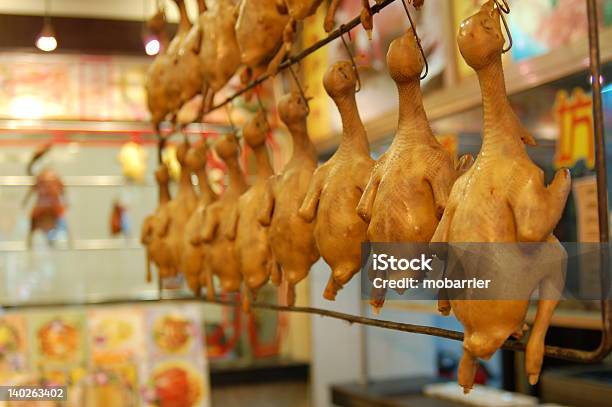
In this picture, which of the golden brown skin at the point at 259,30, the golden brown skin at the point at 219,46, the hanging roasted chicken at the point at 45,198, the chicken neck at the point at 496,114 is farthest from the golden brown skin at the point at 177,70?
the hanging roasted chicken at the point at 45,198

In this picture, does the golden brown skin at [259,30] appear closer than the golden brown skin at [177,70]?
Yes

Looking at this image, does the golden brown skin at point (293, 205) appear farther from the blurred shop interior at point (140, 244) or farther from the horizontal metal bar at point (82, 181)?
the horizontal metal bar at point (82, 181)

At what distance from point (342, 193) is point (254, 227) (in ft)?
1.28

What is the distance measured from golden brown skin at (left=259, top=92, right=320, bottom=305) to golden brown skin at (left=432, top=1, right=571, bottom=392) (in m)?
0.44

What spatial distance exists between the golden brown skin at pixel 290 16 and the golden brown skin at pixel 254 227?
0.14 m

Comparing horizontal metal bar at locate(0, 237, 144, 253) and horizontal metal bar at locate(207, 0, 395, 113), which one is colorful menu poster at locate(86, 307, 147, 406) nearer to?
horizontal metal bar at locate(0, 237, 144, 253)

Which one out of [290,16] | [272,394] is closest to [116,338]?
[272,394]

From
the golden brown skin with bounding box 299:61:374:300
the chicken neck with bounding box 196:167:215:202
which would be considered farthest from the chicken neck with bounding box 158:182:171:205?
the golden brown skin with bounding box 299:61:374:300

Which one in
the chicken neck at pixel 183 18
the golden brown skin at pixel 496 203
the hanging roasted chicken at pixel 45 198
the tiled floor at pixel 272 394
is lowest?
the tiled floor at pixel 272 394

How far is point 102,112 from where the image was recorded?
4.07 meters

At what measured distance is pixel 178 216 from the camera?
2016 millimetres

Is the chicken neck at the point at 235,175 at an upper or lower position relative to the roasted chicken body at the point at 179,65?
lower

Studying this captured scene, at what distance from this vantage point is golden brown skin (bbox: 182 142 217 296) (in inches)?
70.3

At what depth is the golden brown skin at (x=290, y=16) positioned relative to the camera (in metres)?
1.29
